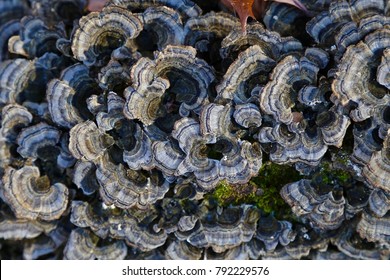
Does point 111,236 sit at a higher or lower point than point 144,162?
lower

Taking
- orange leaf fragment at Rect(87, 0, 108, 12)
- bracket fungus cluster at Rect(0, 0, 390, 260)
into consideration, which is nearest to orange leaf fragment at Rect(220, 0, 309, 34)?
bracket fungus cluster at Rect(0, 0, 390, 260)

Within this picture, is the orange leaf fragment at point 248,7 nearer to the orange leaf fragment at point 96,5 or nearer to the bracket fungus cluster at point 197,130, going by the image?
the bracket fungus cluster at point 197,130

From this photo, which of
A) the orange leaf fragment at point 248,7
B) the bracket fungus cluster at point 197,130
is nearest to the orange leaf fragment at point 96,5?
the bracket fungus cluster at point 197,130

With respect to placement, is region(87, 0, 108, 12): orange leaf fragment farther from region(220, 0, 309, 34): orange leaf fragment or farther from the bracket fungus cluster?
region(220, 0, 309, 34): orange leaf fragment

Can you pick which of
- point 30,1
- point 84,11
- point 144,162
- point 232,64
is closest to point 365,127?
point 232,64

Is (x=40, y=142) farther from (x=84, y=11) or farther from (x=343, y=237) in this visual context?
(x=343, y=237)

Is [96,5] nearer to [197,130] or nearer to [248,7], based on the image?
[248,7]

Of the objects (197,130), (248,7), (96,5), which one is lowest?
(197,130)

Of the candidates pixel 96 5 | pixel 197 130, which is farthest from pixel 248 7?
pixel 96 5
